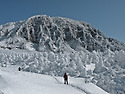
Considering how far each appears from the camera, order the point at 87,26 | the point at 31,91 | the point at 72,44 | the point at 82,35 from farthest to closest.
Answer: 1. the point at 87,26
2. the point at 82,35
3. the point at 72,44
4. the point at 31,91

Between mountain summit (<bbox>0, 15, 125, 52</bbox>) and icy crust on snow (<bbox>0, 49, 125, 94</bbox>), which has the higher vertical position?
mountain summit (<bbox>0, 15, 125, 52</bbox>)

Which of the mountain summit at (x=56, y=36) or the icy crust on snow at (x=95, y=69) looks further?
the mountain summit at (x=56, y=36)

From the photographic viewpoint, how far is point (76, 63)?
41375mm

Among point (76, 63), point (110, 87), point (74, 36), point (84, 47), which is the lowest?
point (110, 87)

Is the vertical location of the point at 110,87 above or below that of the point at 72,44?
below

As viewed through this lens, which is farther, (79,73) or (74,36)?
(74,36)

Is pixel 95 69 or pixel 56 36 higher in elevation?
pixel 56 36

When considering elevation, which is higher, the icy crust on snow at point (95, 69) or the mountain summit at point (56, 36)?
the mountain summit at point (56, 36)

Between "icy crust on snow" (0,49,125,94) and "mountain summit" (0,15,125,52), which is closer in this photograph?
"icy crust on snow" (0,49,125,94)

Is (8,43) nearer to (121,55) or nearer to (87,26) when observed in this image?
(87,26)

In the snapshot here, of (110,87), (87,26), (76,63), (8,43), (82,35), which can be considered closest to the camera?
(110,87)

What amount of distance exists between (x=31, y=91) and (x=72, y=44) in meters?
90.2

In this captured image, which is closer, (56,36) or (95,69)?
(95,69)

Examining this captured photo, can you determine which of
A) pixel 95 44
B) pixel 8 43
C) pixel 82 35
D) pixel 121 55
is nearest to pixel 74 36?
pixel 82 35
